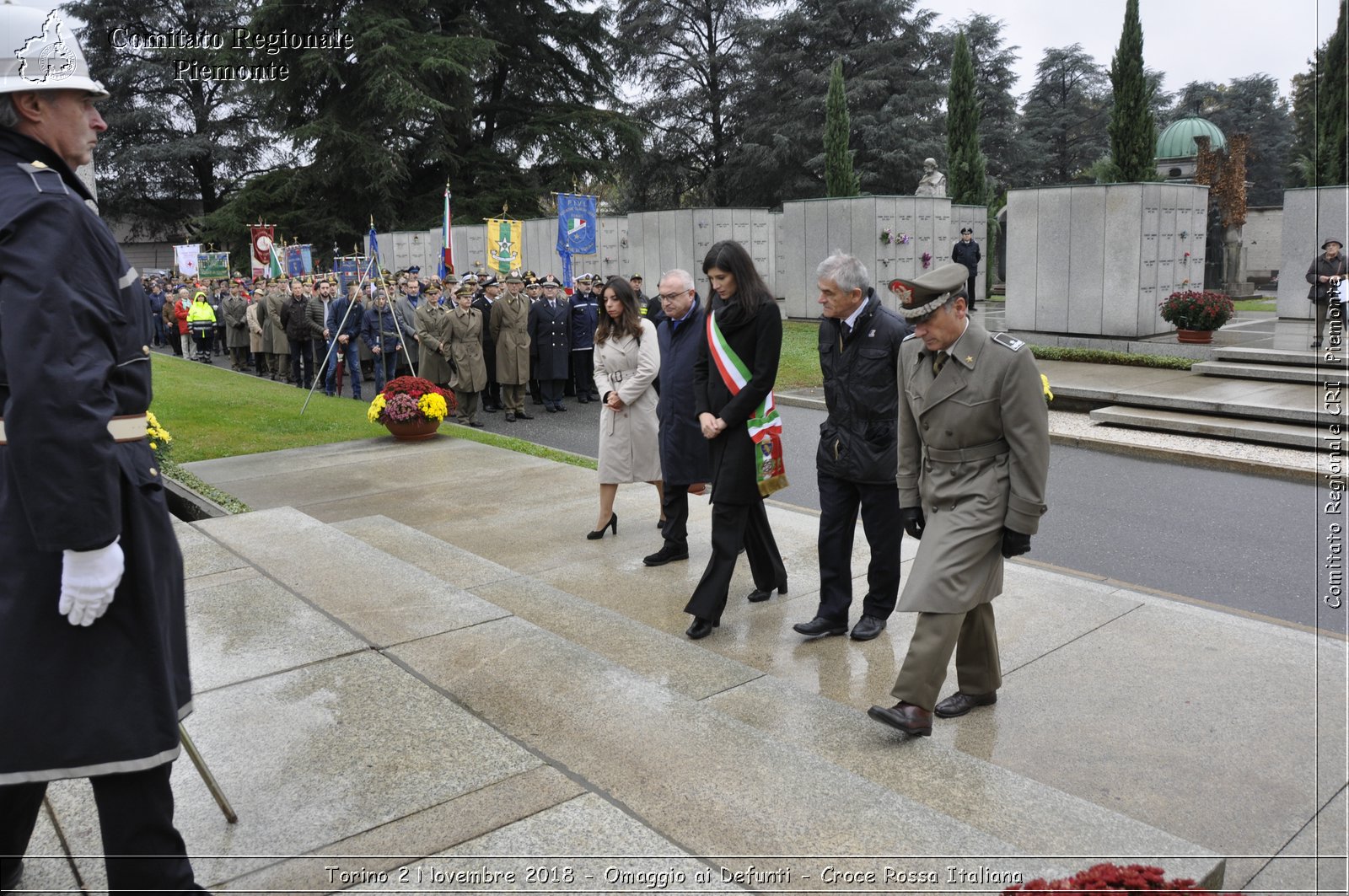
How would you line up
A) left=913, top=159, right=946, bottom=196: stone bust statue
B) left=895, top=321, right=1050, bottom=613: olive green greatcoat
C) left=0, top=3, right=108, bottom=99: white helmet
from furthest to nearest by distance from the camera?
left=913, top=159, right=946, bottom=196: stone bust statue
left=895, top=321, right=1050, bottom=613: olive green greatcoat
left=0, top=3, right=108, bottom=99: white helmet

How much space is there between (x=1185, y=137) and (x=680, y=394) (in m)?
40.9

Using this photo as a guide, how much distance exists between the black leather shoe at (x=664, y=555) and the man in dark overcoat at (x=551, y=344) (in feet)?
31.1

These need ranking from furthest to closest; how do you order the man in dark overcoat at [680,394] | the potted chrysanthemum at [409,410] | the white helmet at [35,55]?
the potted chrysanthemum at [409,410] < the man in dark overcoat at [680,394] < the white helmet at [35,55]

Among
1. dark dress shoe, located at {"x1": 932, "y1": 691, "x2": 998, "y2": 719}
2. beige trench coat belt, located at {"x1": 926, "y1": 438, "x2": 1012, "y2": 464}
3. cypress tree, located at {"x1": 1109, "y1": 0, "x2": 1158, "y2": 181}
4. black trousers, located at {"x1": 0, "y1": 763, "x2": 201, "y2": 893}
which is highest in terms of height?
cypress tree, located at {"x1": 1109, "y1": 0, "x2": 1158, "y2": 181}

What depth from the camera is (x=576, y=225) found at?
22.6 m

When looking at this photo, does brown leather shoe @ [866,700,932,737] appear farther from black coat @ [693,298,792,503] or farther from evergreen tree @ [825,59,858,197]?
evergreen tree @ [825,59,858,197]

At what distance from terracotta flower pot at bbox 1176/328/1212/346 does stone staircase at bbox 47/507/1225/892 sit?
14.3 meters

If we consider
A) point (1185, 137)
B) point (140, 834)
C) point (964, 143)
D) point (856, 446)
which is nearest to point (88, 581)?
point (140, 834)

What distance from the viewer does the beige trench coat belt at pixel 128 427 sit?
2.62m

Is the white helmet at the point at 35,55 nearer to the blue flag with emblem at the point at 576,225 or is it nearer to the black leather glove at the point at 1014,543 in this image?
the black leather glove at the point at 1014,543

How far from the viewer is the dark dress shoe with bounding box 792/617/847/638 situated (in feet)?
18.7

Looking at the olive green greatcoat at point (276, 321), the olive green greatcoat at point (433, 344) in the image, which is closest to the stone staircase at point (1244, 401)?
the olive green greatcoat at point (433, 344)

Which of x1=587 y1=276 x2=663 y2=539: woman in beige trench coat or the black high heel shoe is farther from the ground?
x1=587 y1=276 x2=663 y2=539: woman in beige trench coat

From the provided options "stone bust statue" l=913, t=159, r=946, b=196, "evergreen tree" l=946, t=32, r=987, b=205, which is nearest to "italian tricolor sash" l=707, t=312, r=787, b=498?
"stone bust statue" l=913, t=159, r=946, b=196
